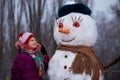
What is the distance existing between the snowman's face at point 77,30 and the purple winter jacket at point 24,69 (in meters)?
0.43

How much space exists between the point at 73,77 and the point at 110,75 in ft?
24.6

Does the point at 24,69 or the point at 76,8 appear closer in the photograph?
the point at 24,69

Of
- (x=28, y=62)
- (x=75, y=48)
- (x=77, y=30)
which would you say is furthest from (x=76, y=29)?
(x=28, y=62)

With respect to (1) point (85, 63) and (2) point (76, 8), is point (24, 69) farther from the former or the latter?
(2) point (76, 8)

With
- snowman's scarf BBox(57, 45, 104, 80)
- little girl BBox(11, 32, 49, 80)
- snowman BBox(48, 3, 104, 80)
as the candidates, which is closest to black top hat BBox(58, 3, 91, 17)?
snowman BBox(48, 3, 104, 80)

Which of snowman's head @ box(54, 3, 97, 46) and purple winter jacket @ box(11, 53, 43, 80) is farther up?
snowman's head @ box(54, 3, 97, 46)

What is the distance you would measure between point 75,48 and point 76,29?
213mm

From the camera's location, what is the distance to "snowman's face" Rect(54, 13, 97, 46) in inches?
156

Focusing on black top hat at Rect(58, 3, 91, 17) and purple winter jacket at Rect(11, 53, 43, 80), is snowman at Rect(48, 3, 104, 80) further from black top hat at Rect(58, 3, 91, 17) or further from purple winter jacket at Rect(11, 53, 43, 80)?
purple winter jacket at Rect(11, 53, 43, 80)

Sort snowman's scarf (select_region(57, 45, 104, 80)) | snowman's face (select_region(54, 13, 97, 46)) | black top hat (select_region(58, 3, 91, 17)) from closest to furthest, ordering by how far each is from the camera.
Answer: snowman's scarf (select_region(57, 45, 104, 80)) → snowman's face (select_region(54, 13, 97, 46)) → black top hat (select_region(58, 3, 91, 17))

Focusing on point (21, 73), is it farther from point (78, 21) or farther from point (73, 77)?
point (78, 21)

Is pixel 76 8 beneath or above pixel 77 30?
above

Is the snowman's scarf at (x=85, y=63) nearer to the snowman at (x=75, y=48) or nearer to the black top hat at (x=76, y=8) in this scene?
the snowman at (x=75, y=48)

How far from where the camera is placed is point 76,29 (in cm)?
397
